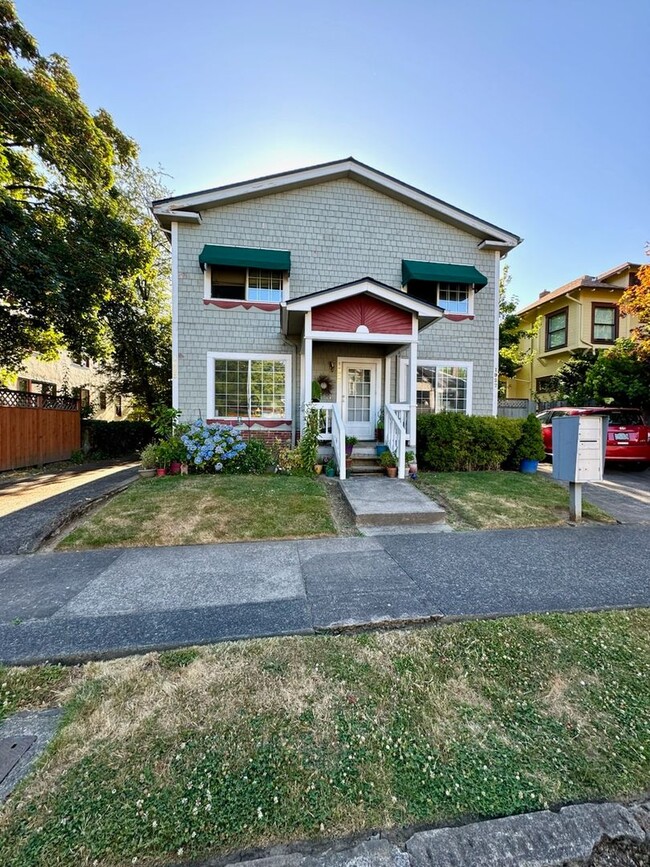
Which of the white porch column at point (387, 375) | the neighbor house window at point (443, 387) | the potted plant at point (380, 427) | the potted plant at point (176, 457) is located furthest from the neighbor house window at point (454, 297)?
the potted plant at point (176, 457)

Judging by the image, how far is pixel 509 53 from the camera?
8211mm

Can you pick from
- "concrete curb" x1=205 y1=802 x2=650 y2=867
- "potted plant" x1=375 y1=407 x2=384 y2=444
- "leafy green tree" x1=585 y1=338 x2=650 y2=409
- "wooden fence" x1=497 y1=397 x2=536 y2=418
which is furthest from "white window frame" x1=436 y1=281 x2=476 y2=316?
"concrete curb" x1=205 y1=802 x2=650 y2=867

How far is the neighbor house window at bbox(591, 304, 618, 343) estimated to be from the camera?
1747 cm

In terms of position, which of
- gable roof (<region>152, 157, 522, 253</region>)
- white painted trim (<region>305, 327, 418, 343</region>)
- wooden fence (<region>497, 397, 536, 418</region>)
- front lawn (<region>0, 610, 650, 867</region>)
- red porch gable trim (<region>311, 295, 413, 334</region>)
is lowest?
front lawn (<region>0, 610, 650, 867</region>)

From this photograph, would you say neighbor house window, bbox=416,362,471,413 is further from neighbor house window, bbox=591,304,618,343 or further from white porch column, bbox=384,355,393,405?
neighbor house window, bbox=591,304,618,343

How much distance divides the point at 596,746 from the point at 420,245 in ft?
36.6

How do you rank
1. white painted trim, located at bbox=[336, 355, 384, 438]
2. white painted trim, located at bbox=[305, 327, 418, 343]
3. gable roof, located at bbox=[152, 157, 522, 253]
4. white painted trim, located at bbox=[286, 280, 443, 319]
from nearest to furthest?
white painted trim, located at bbox=[286, 280, 443, 319] → white painted trim, located at bbox=[305, 327, 418, 343] → gable roof, located at bbox=[152, 157, 522, 253] → white painted trim, located at bbox=[336, 355, 384, 438]

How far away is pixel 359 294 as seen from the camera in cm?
829

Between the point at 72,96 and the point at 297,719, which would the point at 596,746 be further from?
the point at 72,96

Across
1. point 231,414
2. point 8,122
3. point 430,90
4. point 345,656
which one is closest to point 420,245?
point 430,90

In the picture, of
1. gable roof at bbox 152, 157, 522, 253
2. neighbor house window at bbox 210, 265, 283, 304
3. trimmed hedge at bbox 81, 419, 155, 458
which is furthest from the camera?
trimmed hedge at bbox 81, 419, 155, 458

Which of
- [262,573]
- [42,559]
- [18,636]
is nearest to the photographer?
[18,636]

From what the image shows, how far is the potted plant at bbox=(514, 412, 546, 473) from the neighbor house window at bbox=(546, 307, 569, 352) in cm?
1167

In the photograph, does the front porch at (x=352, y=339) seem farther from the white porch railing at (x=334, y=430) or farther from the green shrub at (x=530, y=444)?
the green shrub at (x=530, y=444)
